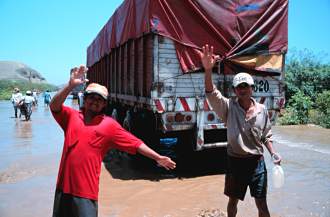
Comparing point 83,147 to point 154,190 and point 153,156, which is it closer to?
point 153,156

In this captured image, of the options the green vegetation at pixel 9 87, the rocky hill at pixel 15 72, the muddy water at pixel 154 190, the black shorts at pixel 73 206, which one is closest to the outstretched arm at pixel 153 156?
the black shorts at pixel 73 206

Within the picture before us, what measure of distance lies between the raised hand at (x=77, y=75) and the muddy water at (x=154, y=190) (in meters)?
2.30

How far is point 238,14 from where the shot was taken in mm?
6348

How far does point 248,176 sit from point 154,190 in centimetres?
238

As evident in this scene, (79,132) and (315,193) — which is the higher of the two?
(79,132)

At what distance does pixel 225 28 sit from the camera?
6.29 m

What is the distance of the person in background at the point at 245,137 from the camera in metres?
3.49

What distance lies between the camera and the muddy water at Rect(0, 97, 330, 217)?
189 inches

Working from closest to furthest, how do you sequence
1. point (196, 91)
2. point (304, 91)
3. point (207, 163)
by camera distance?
point (196, 91) → point (207, 163) → point (304, 91)

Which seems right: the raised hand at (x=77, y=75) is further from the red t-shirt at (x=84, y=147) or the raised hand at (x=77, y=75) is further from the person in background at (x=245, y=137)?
the person in background at (x=245, y=137)

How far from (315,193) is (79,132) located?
414 centimetres

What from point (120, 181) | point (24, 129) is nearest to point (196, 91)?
point (120, 181)

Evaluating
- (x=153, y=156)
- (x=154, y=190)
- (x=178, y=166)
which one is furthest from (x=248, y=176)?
(x=178, y=166)

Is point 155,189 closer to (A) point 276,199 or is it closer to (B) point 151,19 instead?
(A) point 276,199
